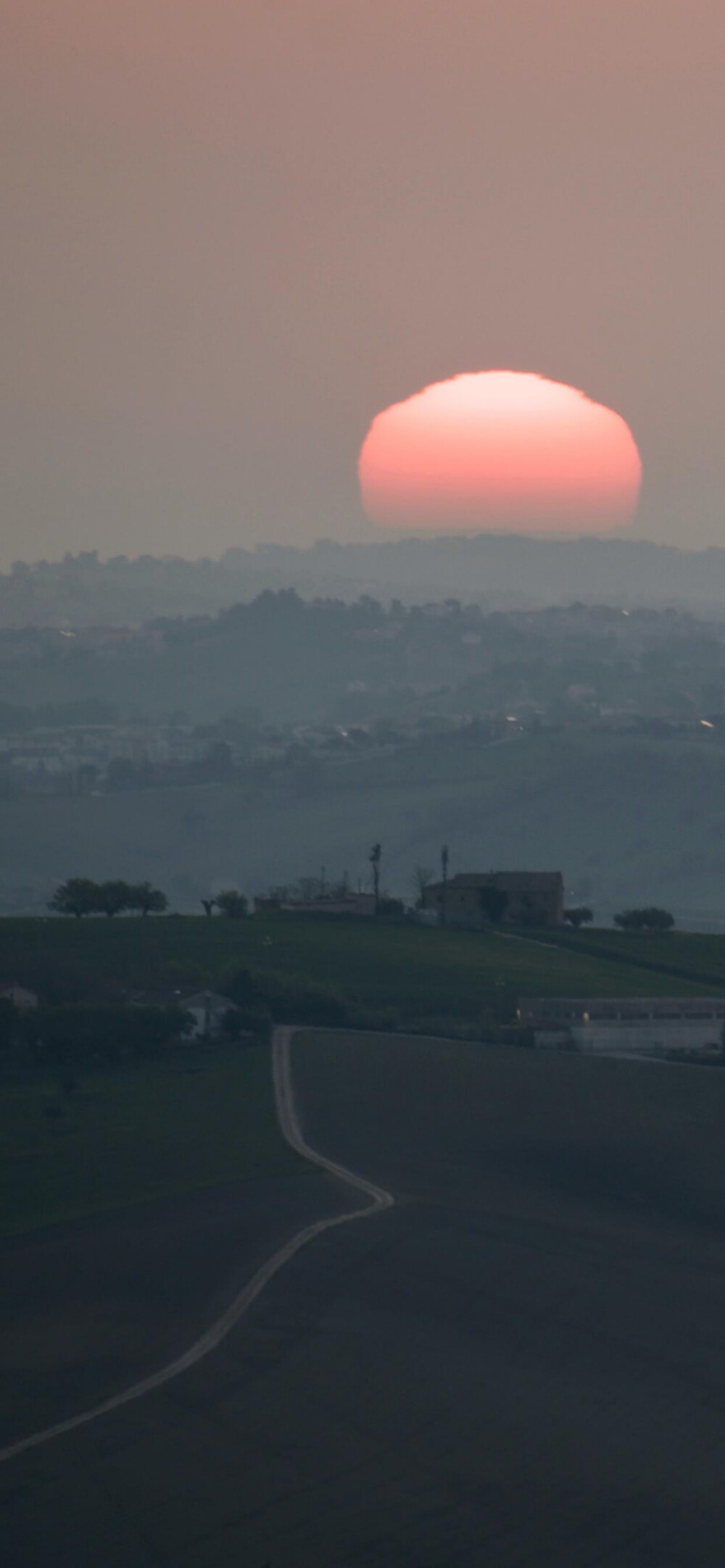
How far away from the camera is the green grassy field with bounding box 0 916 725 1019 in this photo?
60875 millimetres

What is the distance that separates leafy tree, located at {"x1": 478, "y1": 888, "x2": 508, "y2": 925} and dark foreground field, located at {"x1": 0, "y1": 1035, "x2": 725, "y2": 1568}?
5166 cm

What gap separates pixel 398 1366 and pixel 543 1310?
3442mm

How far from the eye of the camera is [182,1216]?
29.6 m

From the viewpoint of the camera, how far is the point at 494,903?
83875mm

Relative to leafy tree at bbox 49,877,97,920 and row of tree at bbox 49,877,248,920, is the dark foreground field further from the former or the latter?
row of tree at bbox 49,877,248,920

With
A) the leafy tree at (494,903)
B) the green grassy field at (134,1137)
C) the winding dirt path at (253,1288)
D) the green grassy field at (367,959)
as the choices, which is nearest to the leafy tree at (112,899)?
the green grassy field at (367,959)

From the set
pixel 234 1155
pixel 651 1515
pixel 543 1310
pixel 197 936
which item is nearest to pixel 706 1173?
pixel 234 1155

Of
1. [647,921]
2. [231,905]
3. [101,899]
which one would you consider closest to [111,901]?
[101,899]

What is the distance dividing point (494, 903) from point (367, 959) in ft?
58.7

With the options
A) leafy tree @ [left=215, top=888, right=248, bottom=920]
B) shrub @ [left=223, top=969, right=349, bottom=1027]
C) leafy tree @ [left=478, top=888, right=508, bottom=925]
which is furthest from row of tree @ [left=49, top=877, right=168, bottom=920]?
shrub @ [left=223, top=969, right=349, bottom=1027]

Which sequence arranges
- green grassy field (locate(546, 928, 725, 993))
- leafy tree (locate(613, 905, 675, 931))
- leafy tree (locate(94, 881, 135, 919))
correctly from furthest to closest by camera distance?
1. leafy tree (locate(613, 905, 675, 931))
2. leafy tree (locate(94, 881, 135, 919))
3. green grassy field (locate(546, 928, 725, 993))

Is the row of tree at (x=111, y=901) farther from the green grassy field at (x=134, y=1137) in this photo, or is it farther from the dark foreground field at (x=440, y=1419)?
the dark foreground field at (x=440, y=1419)

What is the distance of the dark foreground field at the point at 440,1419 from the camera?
16.8 metres

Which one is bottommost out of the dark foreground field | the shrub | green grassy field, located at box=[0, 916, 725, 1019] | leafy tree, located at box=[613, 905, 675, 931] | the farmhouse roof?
the dark foreground field
